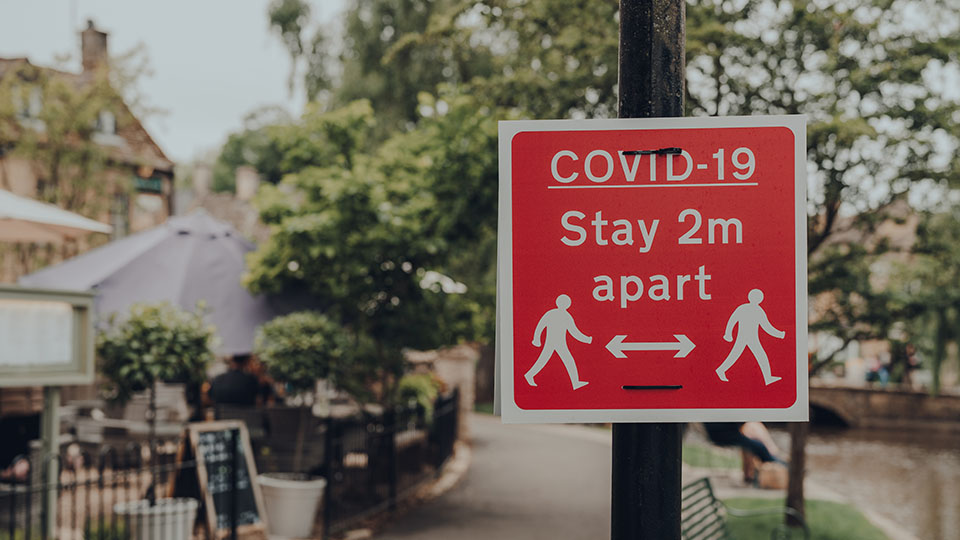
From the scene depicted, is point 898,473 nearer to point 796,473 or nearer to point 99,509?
point 796,473

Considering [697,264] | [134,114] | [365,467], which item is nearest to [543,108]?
[365,467]

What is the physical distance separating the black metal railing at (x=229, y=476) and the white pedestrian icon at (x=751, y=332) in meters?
5.32

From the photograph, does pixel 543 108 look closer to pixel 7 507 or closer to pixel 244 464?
pixel 244 464

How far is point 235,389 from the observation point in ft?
35.8

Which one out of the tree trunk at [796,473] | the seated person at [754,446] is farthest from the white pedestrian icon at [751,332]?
the seated person at [754,446]

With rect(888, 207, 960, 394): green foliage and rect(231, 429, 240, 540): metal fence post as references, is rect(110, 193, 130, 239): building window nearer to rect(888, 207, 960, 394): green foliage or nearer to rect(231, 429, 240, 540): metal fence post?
rect(231, 429, 240, 540): metal fence post

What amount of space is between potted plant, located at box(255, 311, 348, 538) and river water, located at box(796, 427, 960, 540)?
414 inches

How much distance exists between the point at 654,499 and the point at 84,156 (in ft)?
64.7

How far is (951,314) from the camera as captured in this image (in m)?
11.5

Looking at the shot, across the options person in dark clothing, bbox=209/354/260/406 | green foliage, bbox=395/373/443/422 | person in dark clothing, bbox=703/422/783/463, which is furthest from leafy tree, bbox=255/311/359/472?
person in dark clothing, bbox=703/422/783/463

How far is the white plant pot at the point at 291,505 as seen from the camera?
8766 mm

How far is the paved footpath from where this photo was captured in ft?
32.3

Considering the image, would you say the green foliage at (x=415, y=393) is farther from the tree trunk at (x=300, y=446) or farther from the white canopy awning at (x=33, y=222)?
the white canopy awning at (x=33, y=222)

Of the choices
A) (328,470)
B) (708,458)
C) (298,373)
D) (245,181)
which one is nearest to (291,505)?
(328,470)
